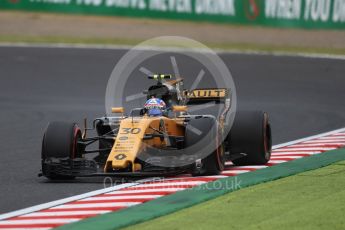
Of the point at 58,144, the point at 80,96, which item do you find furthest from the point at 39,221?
the point at 80,96

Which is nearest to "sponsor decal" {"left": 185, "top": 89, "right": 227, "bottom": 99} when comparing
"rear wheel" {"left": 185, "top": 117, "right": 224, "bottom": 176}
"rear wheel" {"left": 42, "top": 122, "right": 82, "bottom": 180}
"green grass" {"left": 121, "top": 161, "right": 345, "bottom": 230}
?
"rear wheel" {"left": 185, "top": 117, "right": 224, "bottom": 176}

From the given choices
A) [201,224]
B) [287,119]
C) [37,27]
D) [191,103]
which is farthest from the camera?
[37,27]

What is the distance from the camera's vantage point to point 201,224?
402 inches

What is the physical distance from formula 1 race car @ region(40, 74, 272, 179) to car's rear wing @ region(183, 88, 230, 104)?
3.08ft

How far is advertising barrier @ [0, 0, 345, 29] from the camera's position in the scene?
37531mm

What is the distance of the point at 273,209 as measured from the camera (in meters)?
11.0

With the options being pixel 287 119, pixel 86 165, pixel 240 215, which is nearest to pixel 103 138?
pixel 86 165

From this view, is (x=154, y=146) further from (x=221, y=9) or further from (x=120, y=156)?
(x=221, y=9)

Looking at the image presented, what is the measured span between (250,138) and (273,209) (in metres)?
3.97

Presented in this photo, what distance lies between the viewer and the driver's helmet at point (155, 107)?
14.4 m

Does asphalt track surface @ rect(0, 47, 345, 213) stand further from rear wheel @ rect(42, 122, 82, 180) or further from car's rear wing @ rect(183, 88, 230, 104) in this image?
car's rear wing @ rect(183, 88, 230, 104)

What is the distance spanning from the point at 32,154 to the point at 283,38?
22.7 m

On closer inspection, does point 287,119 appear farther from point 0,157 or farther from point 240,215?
point 240,215

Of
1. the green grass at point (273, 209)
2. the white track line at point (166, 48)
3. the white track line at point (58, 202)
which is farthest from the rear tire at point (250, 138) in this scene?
the white track line at point (166, 48)
